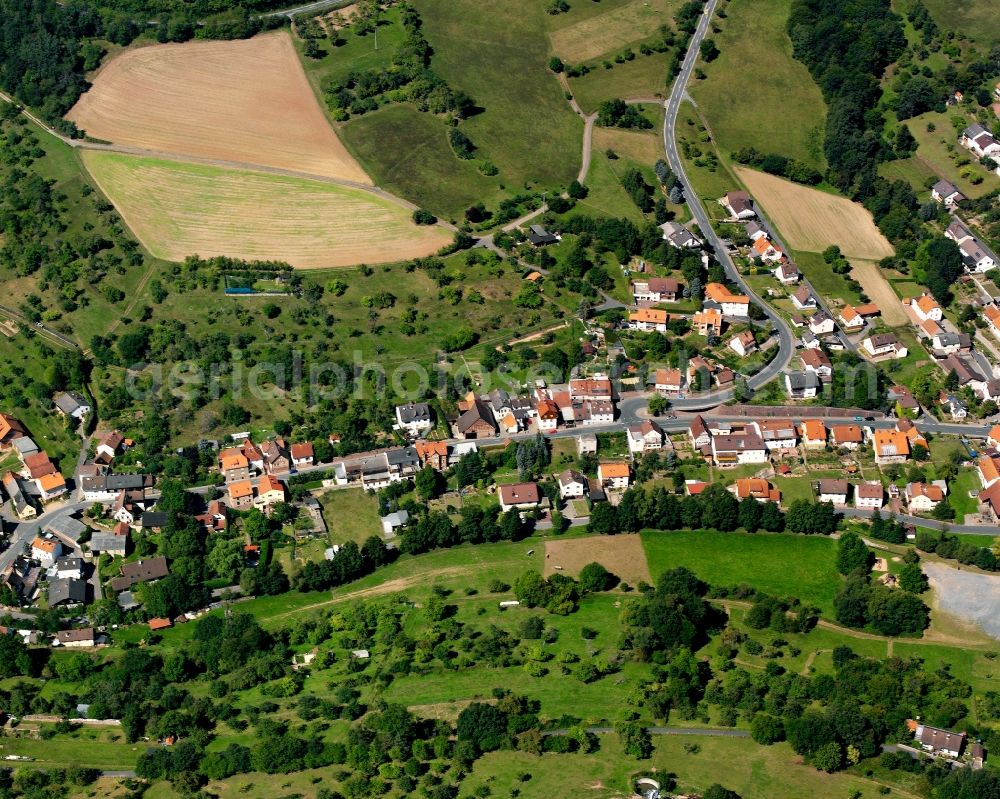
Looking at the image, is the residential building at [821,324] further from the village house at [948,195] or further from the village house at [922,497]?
the village house at [948,195]

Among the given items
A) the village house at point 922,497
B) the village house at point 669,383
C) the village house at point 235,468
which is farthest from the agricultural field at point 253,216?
→ the village house at point 922,497

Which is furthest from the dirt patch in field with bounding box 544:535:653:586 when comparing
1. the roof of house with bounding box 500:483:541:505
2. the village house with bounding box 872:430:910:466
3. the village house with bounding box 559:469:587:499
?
the village house with bounding box 872:430:910:466

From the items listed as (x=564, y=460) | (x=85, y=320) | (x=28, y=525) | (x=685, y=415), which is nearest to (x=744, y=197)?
(x=685, y=415)

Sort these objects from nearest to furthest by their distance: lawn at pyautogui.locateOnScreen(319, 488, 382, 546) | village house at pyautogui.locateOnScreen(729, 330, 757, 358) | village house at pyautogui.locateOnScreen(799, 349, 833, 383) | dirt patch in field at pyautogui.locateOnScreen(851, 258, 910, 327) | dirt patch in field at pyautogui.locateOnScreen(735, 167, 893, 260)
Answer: lawn at pyautogui.locateOnScreen(319, 488, 382, 546), village house at pyautogui.locateOnScreen(799, 349, 833, 383), village house at pyautogui.locateOnScreen(729, 330, 757, 358), dirt patch in field at pyautogui.locateOnScreen(851, 258, 910, 327), dirt patch in field at pyautogui.locateOnScreen(735, 167, 893, 260)

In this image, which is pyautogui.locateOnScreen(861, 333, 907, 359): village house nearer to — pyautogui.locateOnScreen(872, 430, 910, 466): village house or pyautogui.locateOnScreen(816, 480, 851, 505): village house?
pyautogui.locateOnScreen(872, 430, 910, 466): village house

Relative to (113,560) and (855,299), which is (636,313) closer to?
(855,299)

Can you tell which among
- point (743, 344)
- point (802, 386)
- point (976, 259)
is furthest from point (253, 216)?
point (976, 259)
